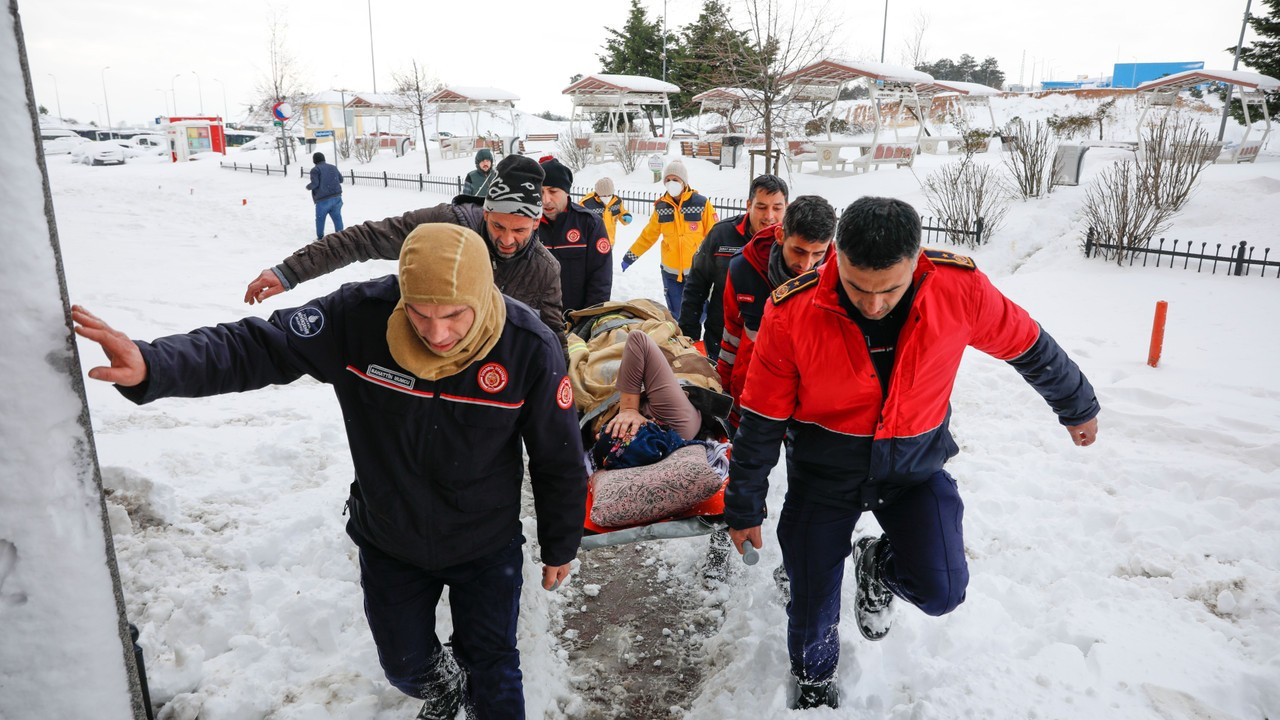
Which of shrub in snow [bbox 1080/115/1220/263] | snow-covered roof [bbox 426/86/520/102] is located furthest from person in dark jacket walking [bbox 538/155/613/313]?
snow-covered roof [bbox 426/86/520/102]

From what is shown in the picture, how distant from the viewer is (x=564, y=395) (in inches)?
93.0

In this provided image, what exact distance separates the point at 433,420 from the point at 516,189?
1681mm

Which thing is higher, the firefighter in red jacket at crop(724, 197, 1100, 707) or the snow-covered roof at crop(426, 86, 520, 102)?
the snow-covered roof at crop(426, 86, 520, 102)

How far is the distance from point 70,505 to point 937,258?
2.40 m

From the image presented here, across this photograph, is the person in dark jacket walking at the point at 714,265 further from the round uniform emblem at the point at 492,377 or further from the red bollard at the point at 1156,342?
the red bollard at the point at 1156,342

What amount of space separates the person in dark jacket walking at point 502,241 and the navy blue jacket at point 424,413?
1.11 metres

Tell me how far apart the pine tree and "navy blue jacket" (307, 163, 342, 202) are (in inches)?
901

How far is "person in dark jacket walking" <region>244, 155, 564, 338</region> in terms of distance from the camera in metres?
3.44

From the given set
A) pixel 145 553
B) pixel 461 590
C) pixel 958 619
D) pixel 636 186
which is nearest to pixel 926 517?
pixel 958 619

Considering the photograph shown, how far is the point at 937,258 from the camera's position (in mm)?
2533

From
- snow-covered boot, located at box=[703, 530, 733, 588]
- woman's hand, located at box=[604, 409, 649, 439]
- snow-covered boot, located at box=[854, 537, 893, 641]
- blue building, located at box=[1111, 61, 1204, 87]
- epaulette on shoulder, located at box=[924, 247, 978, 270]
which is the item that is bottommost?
snow-covered boot, located at box=[703, 530, 733, 588]

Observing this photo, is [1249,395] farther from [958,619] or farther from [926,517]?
[926,517]

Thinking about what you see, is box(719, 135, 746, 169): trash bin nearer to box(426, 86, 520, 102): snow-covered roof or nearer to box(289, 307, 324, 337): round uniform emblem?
box(426, 86, 520, 102): snow-covered roof

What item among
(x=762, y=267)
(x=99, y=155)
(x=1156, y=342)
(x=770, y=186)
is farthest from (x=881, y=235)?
(x=99, y=155)
